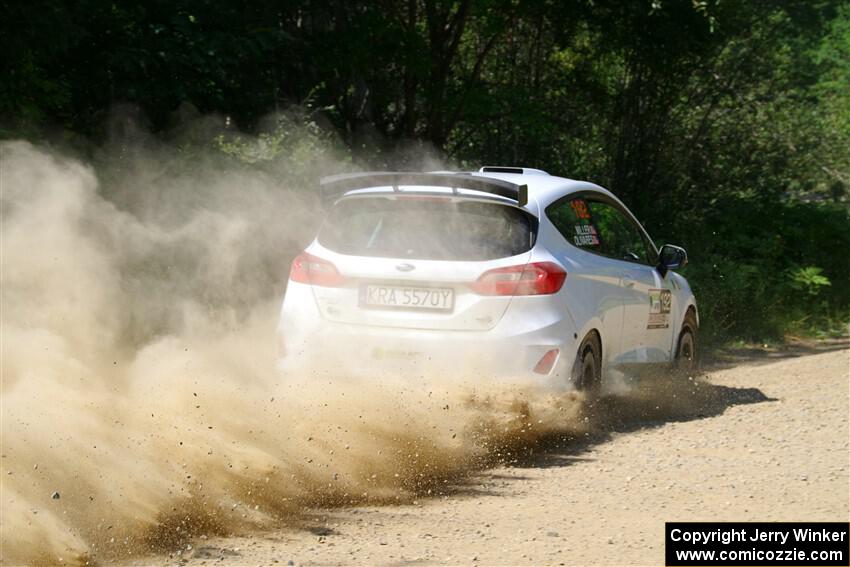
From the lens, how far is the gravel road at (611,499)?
18.9 feet

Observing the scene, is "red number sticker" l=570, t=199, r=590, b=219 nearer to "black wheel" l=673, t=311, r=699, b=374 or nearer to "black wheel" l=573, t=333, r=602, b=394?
"black wheel" l=573, t=333, r=602, b=394

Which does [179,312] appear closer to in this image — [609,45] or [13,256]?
[13,256]

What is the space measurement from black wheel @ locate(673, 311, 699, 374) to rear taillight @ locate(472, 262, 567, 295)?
2995mm

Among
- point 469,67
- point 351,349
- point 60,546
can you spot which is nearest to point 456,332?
point 351,349

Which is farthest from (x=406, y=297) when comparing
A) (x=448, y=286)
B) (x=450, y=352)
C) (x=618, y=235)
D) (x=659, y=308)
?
(x=659, y=308)

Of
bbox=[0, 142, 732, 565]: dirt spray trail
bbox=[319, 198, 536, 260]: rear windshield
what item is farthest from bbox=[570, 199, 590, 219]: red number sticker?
bbox=[0, 142, 732, 565]: dirt spray trail

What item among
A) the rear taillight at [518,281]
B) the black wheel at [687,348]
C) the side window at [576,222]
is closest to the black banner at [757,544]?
the rear taillight at [518,281]

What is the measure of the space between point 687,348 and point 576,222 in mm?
2656

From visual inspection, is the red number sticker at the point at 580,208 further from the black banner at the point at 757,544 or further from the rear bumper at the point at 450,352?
the black banner at the point at 757,544

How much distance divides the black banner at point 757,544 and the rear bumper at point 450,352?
6.53 feet

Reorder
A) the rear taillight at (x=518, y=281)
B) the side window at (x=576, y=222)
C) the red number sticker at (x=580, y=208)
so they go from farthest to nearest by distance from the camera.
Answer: the red number sticker at (x=580, y=208), the side window at (x=576, y=222), the rear taillight at (x=518, y=281)

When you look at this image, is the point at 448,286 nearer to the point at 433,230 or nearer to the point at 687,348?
the point at 433,230

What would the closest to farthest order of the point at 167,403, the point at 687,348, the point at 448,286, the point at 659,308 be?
1. the point at 167,403
2. the point at 448,286
3. the point at 659,308
4. the point at 687,348

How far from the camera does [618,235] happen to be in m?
9.98
